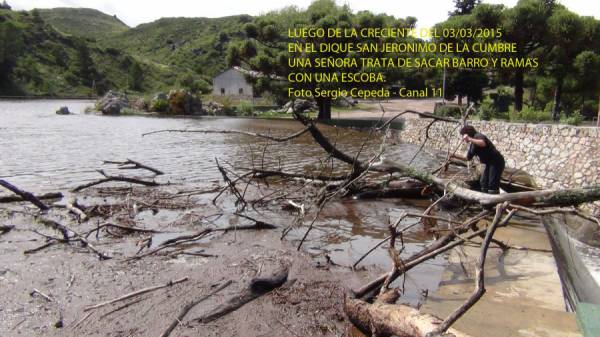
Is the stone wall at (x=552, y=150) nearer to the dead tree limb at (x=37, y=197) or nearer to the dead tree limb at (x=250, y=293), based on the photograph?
the dead tree limb at (x=250, y=293)

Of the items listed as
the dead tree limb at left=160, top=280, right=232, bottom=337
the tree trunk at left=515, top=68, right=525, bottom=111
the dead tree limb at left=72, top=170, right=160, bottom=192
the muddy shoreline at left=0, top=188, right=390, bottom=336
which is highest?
the tree trunk at left=515, top=68, right=525, bottom=111

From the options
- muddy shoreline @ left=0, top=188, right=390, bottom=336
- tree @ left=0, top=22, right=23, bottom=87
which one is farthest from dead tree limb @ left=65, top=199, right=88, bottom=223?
tree @ left=0, top=22, right=23, bottom=87

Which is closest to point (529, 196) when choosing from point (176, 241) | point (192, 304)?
point (192, 304)

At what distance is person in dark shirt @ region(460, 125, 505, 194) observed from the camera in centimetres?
809

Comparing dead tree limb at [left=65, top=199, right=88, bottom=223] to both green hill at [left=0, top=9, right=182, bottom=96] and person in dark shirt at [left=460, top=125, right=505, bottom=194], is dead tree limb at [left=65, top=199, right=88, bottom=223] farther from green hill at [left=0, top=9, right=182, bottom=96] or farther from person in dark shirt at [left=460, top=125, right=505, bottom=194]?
green hill at [left=0, top=9, right=182, bottom=96]

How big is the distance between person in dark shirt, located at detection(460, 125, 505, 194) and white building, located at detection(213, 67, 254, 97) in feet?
197

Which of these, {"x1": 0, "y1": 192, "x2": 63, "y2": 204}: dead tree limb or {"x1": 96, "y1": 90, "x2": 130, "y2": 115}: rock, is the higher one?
{"x1": 96, "y1": 90, "x2": 130, "y2": 115}: rock

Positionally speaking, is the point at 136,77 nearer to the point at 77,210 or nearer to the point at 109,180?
the point at 109,180

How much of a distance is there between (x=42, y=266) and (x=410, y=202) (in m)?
7.31

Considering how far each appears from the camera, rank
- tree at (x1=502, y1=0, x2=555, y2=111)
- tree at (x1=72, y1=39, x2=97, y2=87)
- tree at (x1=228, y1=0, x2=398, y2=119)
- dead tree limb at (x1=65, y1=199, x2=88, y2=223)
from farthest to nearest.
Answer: tree at (x1=72, y1=39, x2=97, y2=87) < tree at (x1=228, y1=0, x2=398, y2=119) < tree at (x1=502, y1=0, x2=555, y2=111) < dead tree limb at (x1=65, y1=199, x2=88, y2=223)

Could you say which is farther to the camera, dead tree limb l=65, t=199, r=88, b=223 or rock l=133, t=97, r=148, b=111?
rock l=133, t=97, r=148, b=111

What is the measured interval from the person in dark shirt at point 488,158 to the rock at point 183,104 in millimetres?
41324

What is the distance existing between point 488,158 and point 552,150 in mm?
5953

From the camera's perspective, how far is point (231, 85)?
68.4 meters
